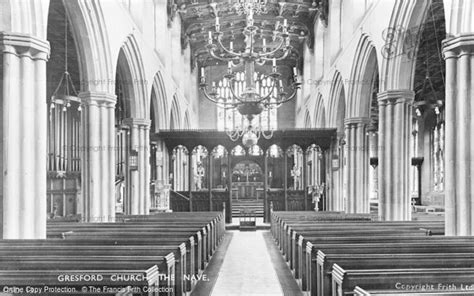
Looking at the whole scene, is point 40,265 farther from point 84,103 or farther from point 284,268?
point 84,103

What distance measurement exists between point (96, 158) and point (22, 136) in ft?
13.8

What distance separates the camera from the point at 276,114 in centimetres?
3422

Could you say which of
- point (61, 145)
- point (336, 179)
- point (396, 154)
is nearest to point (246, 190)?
point (336, 179)

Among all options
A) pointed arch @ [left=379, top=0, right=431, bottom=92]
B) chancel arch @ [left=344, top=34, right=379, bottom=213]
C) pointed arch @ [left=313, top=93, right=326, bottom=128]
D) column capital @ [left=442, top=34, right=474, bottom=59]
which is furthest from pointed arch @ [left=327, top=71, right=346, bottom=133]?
column capital @ [left=442, top=34, right=474, bottom=59]

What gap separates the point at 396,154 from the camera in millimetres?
11570

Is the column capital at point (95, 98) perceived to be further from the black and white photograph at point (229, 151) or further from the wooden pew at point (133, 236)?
the wooden pew at point (133, 236)

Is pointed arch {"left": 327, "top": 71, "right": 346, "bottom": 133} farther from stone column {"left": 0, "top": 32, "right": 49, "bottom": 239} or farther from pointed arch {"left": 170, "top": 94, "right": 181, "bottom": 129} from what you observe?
stone column {"left": 0, "top": 32, "right": 49, "bottom": 239}

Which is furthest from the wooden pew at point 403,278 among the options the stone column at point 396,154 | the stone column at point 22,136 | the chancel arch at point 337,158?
the chancel arch at point 337,158

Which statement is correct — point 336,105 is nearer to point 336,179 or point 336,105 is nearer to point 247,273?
point 336,179

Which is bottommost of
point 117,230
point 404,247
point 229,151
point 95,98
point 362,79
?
point 117,230

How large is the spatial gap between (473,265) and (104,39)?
9301 millimetres

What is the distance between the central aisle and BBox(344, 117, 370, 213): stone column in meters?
4.41

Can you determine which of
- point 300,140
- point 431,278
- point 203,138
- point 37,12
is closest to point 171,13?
point 203,138

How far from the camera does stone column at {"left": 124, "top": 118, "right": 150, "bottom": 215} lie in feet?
50.7
